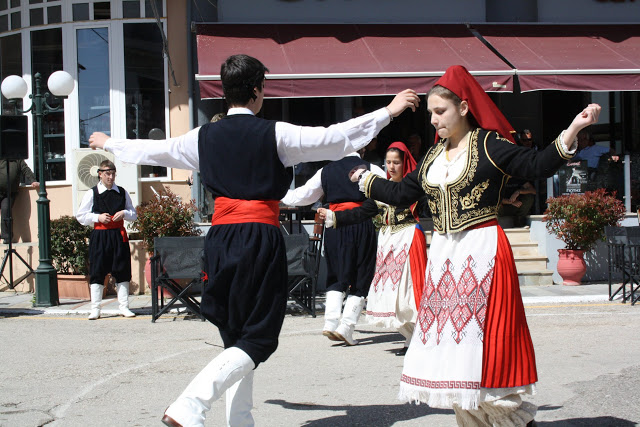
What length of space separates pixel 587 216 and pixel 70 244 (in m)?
7.58

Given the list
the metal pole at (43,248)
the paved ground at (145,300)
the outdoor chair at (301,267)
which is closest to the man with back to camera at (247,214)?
the outdoor chair at (301,267)

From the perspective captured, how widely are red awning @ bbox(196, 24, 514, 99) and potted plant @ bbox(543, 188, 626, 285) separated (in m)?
1.98

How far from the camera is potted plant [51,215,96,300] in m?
12.1

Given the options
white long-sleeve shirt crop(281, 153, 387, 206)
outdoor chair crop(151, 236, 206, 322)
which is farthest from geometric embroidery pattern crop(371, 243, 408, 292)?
outdoor chair crop(151, 236, 206, 322)

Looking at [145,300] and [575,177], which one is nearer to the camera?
[145,300]

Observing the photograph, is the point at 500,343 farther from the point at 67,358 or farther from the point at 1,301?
the point at 1,301

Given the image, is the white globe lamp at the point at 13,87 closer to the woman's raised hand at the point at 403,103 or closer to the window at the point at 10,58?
the window at the point at 10,58

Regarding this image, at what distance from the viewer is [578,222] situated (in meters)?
11.6

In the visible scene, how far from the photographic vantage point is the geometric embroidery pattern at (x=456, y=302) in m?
3.96

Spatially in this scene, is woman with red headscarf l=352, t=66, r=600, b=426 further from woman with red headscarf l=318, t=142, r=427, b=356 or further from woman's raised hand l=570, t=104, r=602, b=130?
woman with red headscarf l=318, t=142, r=427, b=356

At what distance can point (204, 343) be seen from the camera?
8.03m

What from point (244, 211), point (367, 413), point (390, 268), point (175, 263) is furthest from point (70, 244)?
point (244, 211)

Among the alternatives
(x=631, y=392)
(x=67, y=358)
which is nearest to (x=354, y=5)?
(x=67, y=358)

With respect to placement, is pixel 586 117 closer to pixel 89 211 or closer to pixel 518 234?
pixel 89 211
